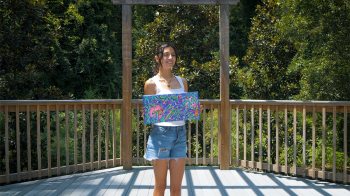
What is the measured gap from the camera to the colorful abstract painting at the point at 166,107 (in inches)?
135

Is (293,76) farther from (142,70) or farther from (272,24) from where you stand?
(142,70)

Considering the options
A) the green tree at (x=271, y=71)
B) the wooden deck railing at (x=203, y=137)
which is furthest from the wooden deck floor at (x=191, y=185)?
the green tree at (x=271, y=71)

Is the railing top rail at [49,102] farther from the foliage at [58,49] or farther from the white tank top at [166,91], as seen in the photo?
the white tank top at [166,91]

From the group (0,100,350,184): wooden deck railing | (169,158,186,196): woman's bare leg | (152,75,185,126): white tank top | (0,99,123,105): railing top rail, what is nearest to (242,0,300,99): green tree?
(0,100,350,184): wooden deck railing

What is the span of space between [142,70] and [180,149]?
749 centimetres

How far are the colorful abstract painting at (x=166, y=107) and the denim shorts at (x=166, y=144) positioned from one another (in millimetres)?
74

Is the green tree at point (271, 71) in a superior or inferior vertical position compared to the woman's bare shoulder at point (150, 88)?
superior

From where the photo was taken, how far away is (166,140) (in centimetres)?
341

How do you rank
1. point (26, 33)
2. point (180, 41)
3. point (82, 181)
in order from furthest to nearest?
point (180, 41) → point (26, 33) → point (82, 181)

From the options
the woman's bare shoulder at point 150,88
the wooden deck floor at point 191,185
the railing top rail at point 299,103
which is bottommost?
the wooden deck floor at point 191,185

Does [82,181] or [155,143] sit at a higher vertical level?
[155,143]

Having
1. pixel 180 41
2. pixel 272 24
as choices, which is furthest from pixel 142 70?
pixel 272 24

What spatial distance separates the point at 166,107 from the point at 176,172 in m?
0.48

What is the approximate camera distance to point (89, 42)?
15078 mm
